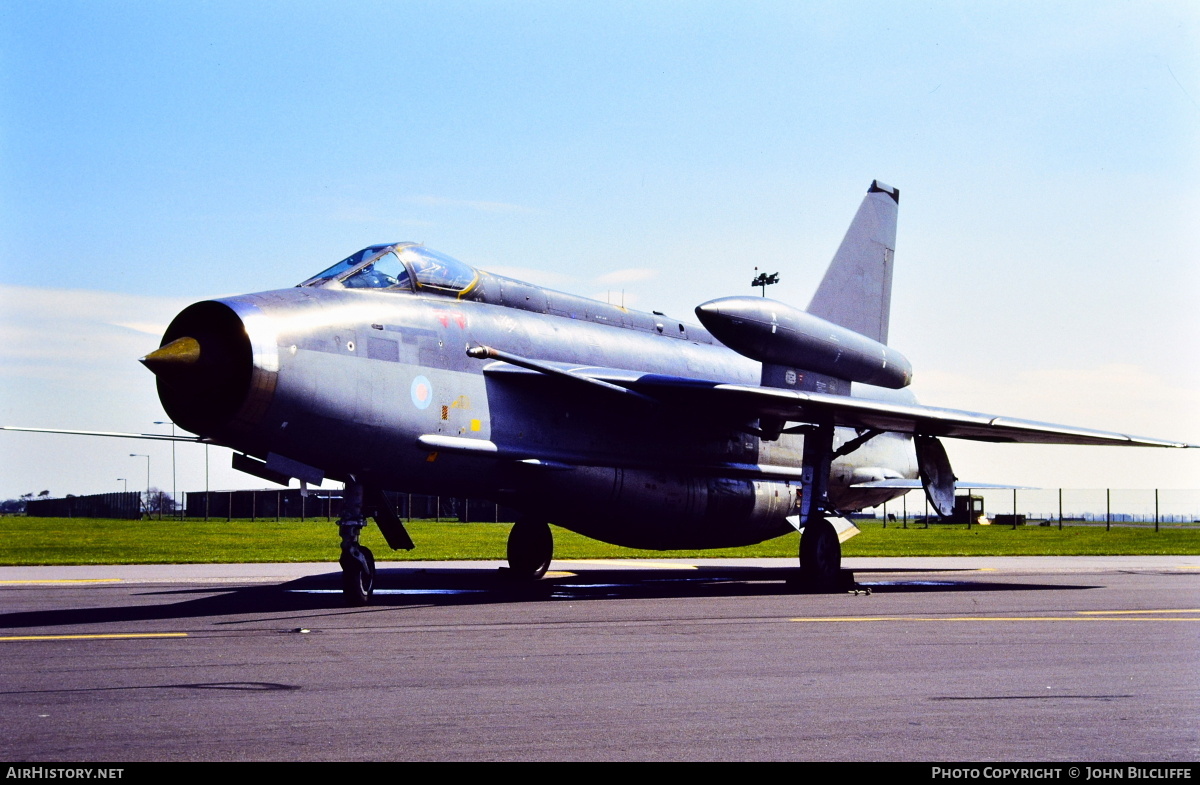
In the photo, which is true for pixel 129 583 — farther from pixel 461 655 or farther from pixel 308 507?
pixel 308 507

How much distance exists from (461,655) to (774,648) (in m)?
2.52

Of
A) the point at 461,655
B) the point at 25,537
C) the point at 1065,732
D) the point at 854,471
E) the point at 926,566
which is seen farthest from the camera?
the point at 25,537

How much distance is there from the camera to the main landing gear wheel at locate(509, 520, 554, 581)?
18125 mm

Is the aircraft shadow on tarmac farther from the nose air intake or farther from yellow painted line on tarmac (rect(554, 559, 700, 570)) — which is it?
the nose air intake

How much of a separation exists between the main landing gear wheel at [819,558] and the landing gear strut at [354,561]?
650cm

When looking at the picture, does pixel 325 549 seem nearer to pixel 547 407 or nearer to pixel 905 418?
pixel 547 407

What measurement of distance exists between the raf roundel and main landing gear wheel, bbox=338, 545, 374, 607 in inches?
75.2

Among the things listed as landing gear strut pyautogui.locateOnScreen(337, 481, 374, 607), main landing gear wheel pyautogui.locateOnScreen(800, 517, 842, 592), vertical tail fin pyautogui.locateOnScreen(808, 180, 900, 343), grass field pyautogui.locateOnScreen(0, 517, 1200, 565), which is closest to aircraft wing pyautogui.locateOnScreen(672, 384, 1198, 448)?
main landing gear wheel pyautogui.locateOnScreen(800, 517, 842, 592)

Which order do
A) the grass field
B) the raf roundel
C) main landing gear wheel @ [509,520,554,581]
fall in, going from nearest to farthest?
the raf roundel < main landing gear wheel @ [509,520,554,581] < the grass field

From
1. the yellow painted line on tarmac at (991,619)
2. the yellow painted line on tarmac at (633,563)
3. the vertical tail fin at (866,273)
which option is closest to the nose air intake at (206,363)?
the yellow painted line on tarmac at (991,619)

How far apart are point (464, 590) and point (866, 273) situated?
10468mm

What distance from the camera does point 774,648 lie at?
30.7 feet

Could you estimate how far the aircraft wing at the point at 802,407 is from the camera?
15523 millimetres
